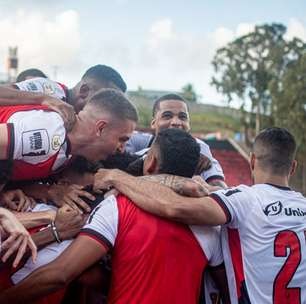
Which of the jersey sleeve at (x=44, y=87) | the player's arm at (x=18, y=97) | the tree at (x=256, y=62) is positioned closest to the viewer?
the player's arm at (x=18, y=97)

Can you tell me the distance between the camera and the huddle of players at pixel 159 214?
2922 mm

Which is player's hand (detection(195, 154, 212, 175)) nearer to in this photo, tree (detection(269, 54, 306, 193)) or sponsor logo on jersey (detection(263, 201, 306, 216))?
sponsor logo on jersey (detection(263, 201, 306, 216))

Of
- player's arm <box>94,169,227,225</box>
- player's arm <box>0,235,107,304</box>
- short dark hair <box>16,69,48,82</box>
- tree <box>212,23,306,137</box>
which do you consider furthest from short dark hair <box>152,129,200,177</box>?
tree <box>212,23,306,137</box>

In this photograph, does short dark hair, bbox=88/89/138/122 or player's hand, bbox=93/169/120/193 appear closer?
player's hand, bbox=93/169/120/193

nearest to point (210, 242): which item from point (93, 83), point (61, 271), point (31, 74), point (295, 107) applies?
point (61, 271)

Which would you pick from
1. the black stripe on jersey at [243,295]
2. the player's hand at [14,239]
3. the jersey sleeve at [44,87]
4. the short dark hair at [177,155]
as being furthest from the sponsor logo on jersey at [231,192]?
the jersey sleeve at [44,87]

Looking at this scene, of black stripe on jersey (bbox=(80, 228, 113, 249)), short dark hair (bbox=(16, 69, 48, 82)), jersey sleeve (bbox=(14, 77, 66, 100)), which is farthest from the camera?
short dark hair (bbox=(16, 69, 48, 82))

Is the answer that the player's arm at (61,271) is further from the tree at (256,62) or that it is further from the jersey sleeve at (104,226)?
the tree at (256,62)

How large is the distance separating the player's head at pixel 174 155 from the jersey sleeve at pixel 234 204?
0.72 ft

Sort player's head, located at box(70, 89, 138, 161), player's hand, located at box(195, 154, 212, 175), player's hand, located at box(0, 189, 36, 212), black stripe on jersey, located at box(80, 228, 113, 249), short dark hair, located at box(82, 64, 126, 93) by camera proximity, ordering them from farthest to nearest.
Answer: short dark hair, located at box(82, 64, 126, 93), player's hand, located at box(195, 154, 212, 175), player's head, located at box(70, 89, 138, 161), player's hand, located at box(0, 189, 36, 212), black stripe on jersey, located at box(80, 228, 113, 249)

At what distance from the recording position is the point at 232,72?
3909 centimetres

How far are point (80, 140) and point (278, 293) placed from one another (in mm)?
1492

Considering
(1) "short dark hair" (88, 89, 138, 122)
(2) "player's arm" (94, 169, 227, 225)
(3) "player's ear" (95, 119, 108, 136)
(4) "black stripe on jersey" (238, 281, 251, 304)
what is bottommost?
(4) "black stripe on jersey" (238, 281, 251, 304)

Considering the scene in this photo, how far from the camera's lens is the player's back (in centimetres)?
292
